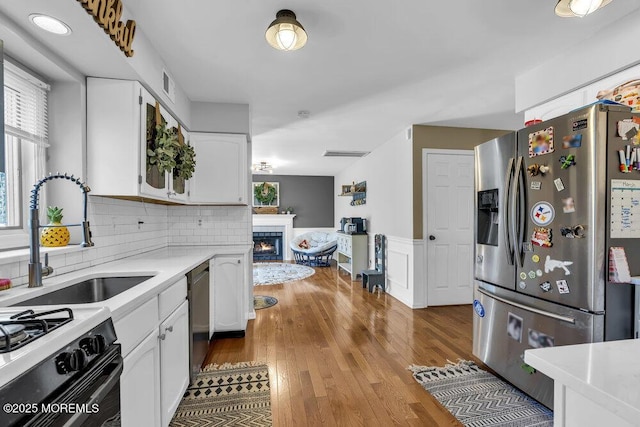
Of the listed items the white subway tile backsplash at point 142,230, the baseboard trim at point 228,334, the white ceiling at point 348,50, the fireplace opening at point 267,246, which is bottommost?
the baseboard trim at point 228,334

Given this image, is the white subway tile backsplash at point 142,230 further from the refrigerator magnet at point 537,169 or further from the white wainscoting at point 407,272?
the refrigerator magnet at point 537,169

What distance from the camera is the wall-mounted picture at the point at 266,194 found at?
8047mm

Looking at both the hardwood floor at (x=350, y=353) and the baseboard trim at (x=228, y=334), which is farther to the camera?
the baseboard trim at (x=228, y=334)

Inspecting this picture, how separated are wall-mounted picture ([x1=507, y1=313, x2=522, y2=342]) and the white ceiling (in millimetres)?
1855

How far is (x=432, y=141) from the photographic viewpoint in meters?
3.98

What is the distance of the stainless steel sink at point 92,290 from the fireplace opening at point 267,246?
246 inches

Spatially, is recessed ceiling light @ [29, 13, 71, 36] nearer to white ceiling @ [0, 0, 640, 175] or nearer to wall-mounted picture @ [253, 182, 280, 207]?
white ceiling @ [0, 0, 640, 175]

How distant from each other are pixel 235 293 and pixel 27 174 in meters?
1.74

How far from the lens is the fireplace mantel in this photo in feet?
26.0

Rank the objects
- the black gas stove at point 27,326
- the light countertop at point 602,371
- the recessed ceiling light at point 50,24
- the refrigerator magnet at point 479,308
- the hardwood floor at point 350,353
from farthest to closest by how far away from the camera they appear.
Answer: the refrigerator magnet at point 479,308, the hardwood floor at point 350,353, the recessed ceiling light at point 50,24, the black gas stove at point 27,326, the light countertop at point 602,371

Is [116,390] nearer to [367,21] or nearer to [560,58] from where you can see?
[367,21]

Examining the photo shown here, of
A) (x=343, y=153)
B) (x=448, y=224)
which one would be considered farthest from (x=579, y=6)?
(x=343, y=153)

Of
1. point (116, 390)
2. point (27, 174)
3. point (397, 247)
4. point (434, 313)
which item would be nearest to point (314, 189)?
point (397, 247)

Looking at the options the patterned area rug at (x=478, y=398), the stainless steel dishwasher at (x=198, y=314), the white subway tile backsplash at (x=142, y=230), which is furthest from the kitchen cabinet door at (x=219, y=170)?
the patterned area rug at (x=478, y=398)
